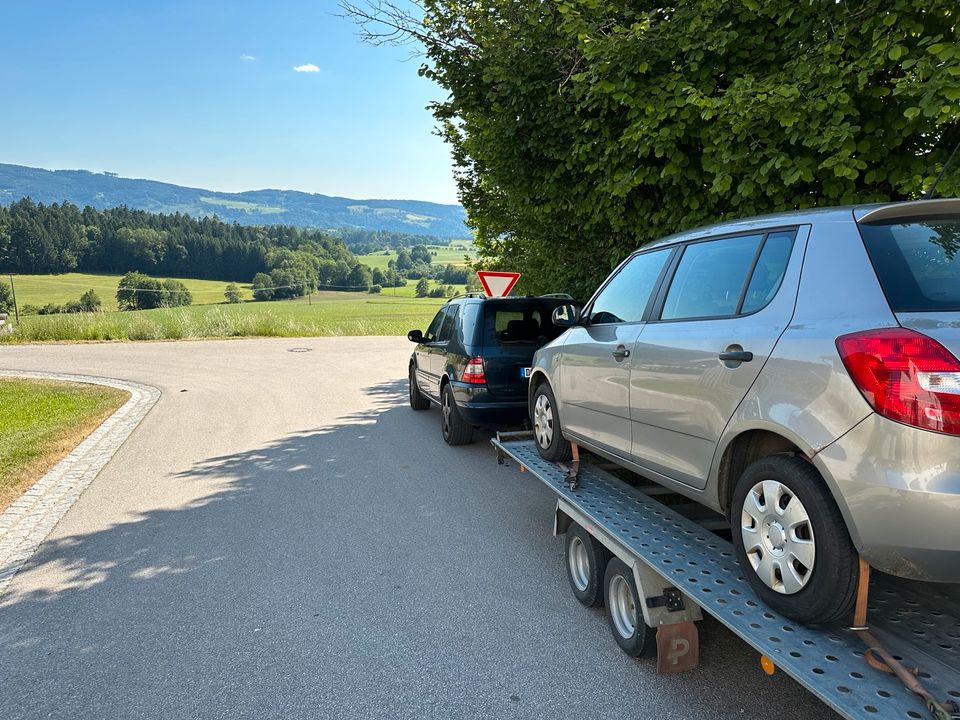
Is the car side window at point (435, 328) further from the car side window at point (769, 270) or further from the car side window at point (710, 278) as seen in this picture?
the car side window at point (769, 270)

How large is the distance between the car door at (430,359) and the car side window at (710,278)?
18.9ft

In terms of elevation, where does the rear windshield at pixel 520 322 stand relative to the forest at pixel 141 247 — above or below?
below

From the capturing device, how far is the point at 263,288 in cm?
7562

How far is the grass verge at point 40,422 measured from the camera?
702 cm

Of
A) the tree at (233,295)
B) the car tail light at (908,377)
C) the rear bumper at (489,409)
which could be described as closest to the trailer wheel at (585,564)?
the car tail light at (908,377)

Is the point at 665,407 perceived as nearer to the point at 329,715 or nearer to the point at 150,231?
the point at 329,715

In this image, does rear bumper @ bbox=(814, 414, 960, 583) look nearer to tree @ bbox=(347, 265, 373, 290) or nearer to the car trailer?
the car trailer

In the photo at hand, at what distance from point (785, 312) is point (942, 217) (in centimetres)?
70

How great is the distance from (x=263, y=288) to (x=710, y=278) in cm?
7738

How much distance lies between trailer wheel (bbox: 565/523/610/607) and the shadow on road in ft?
0.36

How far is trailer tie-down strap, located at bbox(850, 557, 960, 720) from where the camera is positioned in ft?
6.08

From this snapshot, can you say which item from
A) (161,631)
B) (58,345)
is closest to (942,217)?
(161,631)

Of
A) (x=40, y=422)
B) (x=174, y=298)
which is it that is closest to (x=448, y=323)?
(x=40, y=422)

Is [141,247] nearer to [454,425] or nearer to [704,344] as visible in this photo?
[454,425]
